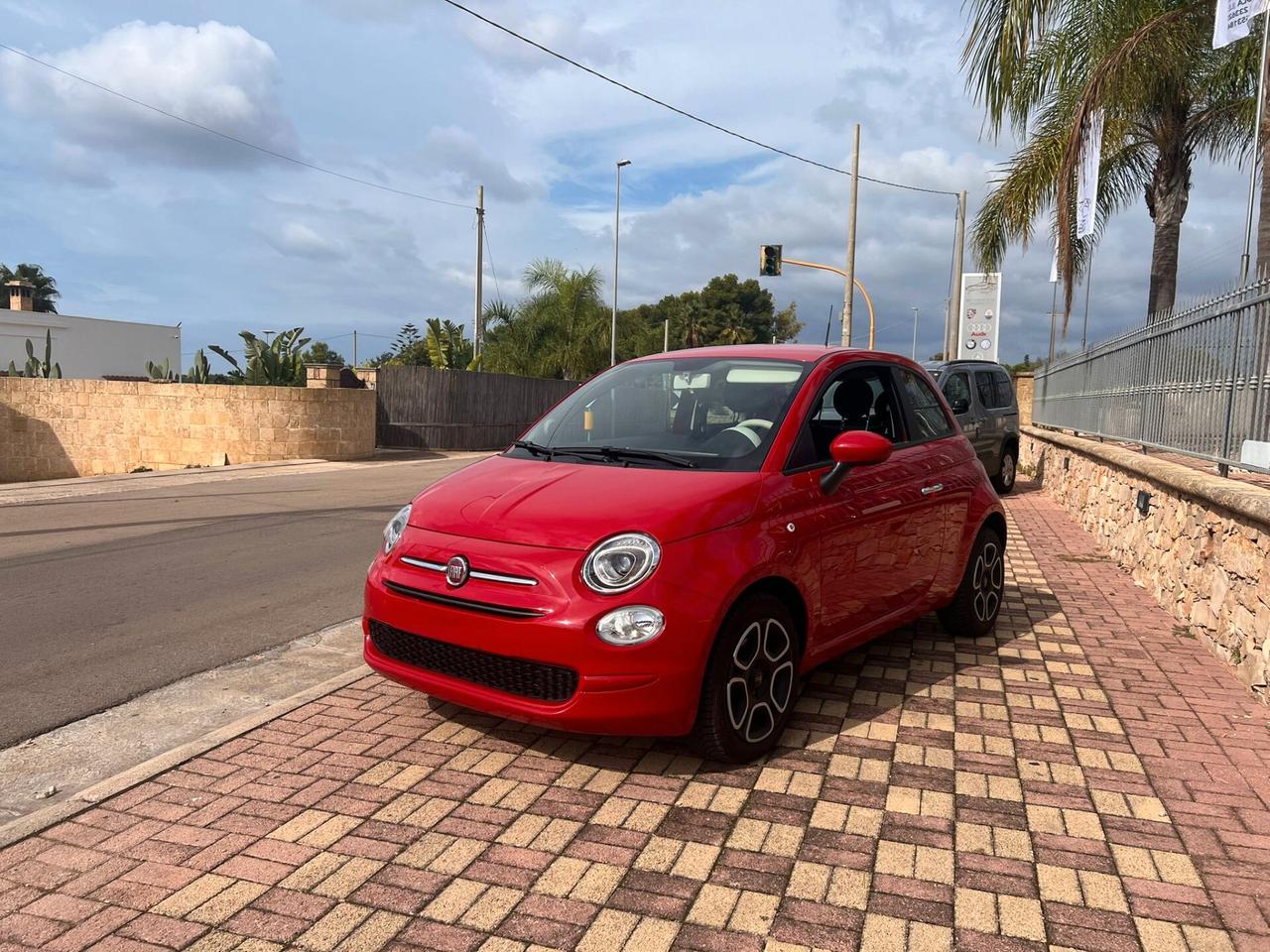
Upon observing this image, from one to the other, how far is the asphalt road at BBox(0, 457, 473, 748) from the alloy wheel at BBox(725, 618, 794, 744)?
309cm

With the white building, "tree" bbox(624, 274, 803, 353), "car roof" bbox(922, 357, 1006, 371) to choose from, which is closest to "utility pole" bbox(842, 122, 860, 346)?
"car roof" bbox(922, 357, 1006, 371)

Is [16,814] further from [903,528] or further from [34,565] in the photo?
[34,565]

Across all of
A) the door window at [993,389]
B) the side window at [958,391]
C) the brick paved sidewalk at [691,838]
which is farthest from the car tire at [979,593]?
the door window at [993,389]

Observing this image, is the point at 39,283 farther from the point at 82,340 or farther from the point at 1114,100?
the point at 1114,100

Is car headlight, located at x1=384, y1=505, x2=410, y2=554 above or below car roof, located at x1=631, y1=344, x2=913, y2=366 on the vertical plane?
below

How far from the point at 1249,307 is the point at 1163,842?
4.06 meters

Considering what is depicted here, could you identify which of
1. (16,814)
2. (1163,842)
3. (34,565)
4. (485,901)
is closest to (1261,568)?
(1163,842)

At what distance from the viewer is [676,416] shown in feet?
15.3

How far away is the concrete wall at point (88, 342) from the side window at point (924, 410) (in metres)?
55.4

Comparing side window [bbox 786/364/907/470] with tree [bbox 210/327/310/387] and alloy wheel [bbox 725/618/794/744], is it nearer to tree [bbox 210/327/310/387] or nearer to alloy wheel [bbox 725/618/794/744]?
alloy wheel [bbox 725/618/794/744]

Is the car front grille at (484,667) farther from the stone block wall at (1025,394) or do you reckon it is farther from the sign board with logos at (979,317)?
the sign board with logos at (979,317)

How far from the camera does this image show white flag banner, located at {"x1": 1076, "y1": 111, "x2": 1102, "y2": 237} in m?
12.4

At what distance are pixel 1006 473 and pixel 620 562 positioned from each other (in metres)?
11.8

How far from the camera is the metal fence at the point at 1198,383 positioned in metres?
5.80
